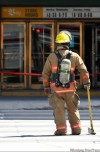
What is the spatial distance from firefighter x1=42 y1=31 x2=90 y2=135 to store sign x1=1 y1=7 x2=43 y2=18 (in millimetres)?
10615

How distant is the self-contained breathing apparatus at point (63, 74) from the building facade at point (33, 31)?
34.1 ft

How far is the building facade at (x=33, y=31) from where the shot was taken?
22.1 m

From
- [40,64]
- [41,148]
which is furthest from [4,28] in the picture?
[41,148]

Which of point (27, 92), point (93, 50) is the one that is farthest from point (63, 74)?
point (93, 50)

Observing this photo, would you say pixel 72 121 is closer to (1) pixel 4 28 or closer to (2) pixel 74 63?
(2) pixel 74 63

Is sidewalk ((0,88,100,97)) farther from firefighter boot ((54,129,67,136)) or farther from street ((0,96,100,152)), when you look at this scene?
firefighter boot ((54,129,67,136))

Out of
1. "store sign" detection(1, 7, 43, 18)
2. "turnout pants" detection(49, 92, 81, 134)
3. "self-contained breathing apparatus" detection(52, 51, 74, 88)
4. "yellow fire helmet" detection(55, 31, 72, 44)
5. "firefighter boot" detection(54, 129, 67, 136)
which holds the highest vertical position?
"store sign" detection(1, 7, 43, 18)

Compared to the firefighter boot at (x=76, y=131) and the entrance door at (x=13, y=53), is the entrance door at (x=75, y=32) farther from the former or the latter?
the firefighter boot at (x=76, y=131)

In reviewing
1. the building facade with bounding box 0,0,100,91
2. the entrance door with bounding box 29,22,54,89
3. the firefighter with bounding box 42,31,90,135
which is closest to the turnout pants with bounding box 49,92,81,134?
the firefighter with bounding box 42,31,90,135

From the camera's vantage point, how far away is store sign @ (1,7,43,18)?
2212 centimetres

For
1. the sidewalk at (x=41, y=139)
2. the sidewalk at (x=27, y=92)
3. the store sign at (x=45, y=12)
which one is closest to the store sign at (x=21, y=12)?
the store sign at (x=45, y=12)

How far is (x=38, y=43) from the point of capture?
22.4 m
